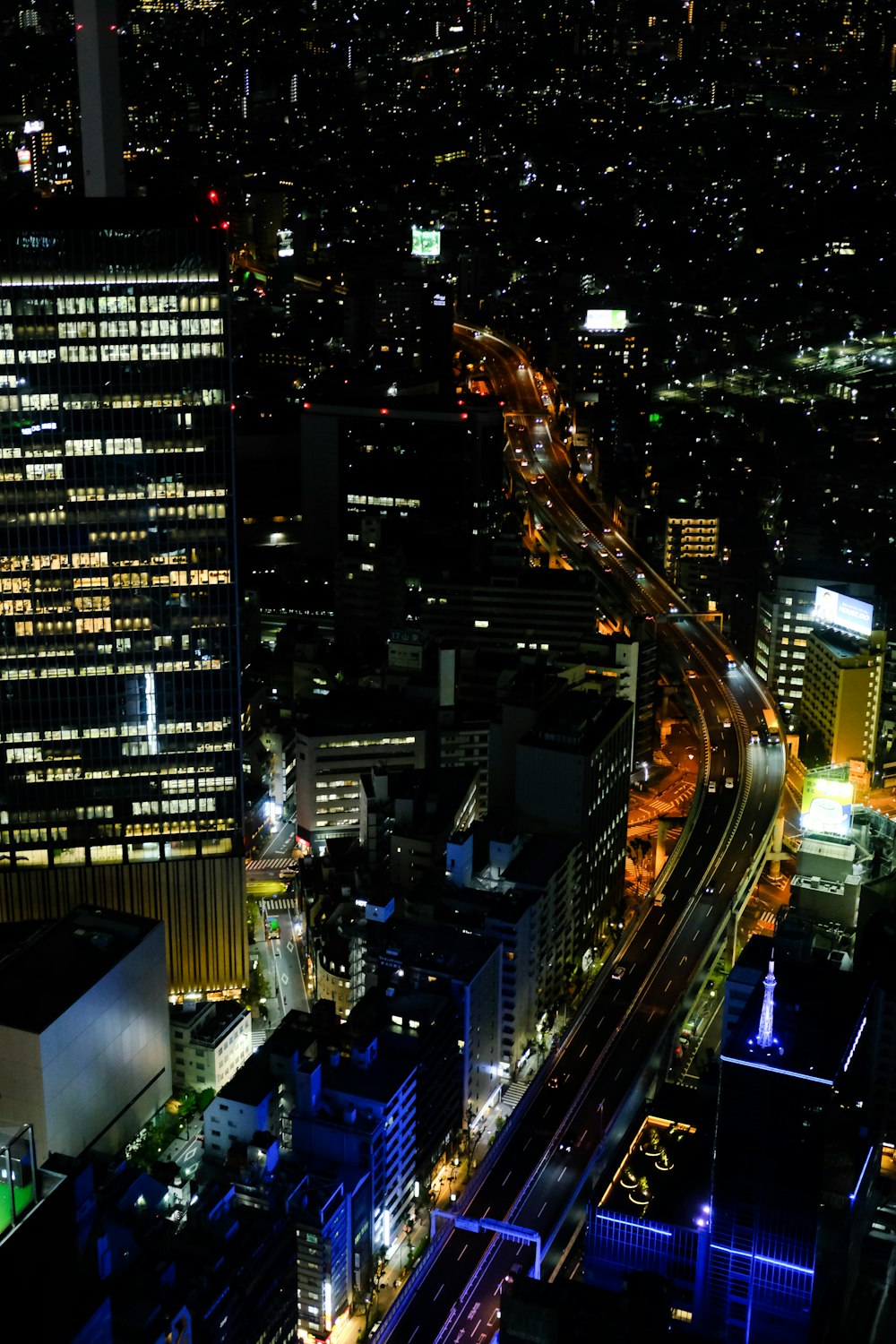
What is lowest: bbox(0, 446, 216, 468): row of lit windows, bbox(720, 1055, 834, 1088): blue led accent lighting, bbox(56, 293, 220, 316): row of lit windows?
bbox(720, 1055, 834, 1088): blue led accent lighting

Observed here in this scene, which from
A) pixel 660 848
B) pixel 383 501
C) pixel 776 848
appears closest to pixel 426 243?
pixel 383 501

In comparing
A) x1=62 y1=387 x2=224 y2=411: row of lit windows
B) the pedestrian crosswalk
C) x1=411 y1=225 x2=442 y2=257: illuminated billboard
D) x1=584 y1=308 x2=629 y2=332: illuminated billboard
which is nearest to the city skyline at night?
x1=62 y1=387 x2=224 y2=411: row of lit windows

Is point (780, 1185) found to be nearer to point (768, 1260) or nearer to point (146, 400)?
point (768, 1260)

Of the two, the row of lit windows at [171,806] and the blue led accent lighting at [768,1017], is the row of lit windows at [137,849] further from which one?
the blue led accent lighting at [768,1017]

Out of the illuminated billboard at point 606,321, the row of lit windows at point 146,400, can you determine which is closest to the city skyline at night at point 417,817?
the row of lit windows at point 146,400

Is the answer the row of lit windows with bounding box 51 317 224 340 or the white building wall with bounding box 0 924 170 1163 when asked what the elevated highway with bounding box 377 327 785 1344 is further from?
the row of lit windows with bounding box 51 317 224 340

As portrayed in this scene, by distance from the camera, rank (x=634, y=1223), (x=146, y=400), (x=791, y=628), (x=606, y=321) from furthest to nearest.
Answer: (x=606, y=321) → (x=791, y=628) → (x=146, y=400) → (x=634, y=1223)
